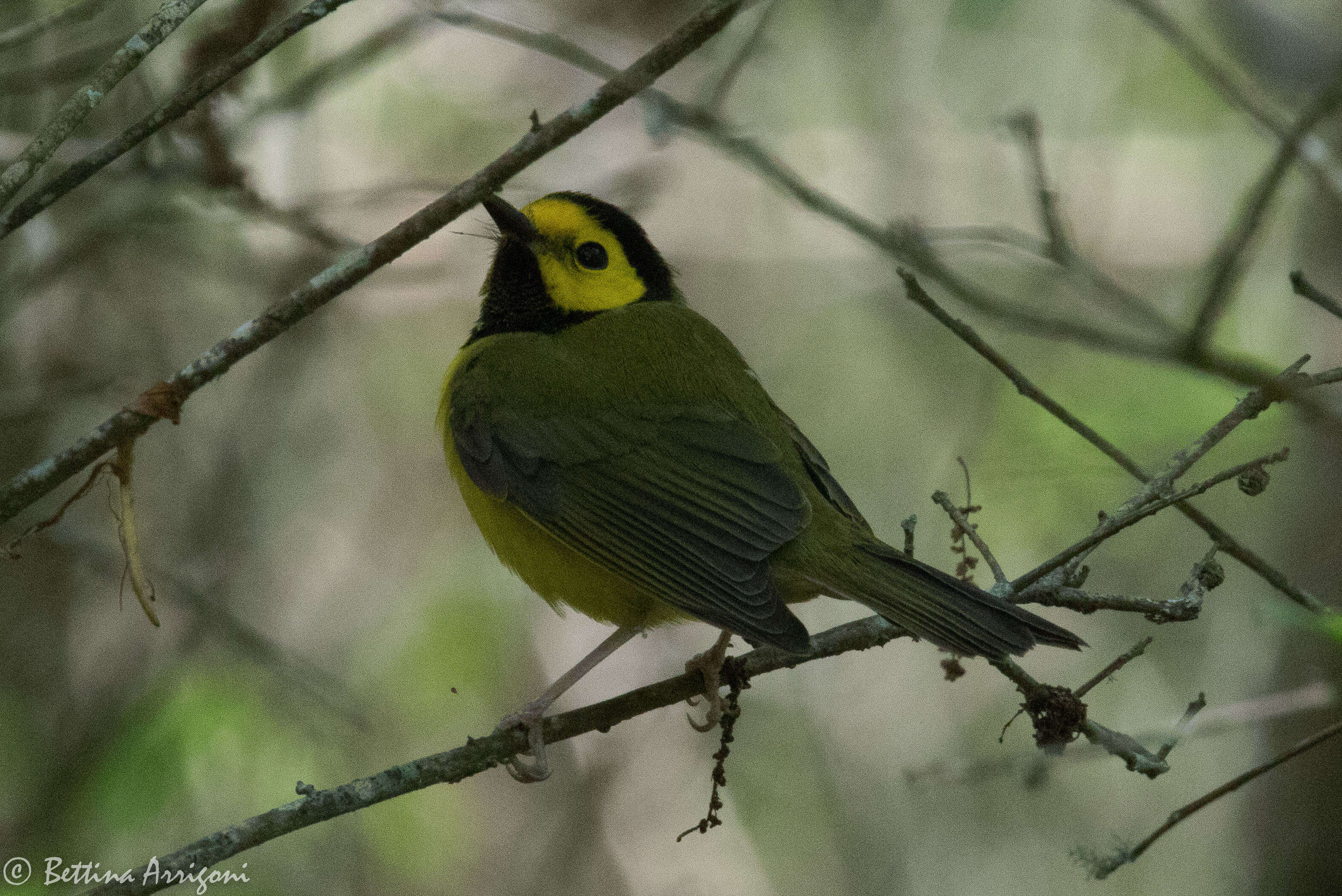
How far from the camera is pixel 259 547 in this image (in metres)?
5.84

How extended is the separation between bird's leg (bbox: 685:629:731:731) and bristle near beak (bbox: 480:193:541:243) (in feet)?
5.36

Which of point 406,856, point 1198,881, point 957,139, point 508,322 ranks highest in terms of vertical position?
point 957,139

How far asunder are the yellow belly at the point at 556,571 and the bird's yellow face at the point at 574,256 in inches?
32.6

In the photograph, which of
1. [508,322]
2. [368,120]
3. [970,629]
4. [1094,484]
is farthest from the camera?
[368,120]

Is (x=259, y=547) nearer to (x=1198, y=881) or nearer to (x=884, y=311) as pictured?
(x=884, y=311)

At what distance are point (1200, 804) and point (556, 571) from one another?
180cm

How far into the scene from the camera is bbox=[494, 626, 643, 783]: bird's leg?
10.5 ft

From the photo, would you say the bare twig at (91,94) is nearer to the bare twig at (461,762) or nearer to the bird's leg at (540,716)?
the bare twig at (461,762)

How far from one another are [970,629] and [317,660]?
4.02 metres

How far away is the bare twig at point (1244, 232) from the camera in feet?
7.64

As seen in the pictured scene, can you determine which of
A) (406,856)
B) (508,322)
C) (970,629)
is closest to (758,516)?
(970,629)

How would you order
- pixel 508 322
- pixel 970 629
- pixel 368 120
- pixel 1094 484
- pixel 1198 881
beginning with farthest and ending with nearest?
pixel 368 120 → pixel 1198 881 → pixel 1094 484 → pixel 508 322 → pixel 970 629

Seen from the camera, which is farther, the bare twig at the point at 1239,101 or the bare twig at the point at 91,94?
the bare twig at the point at 1239,101

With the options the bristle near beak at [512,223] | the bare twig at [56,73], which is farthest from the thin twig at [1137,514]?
the bare twig at [56,73]
